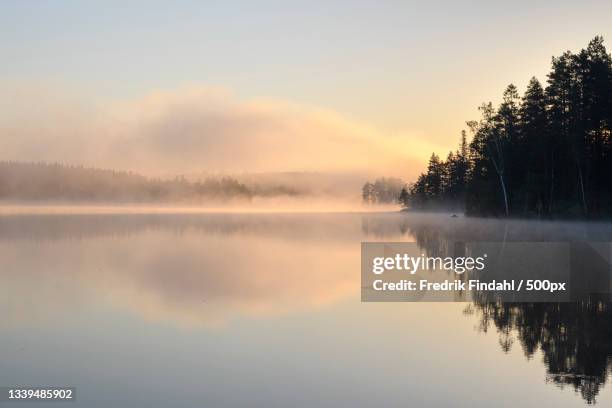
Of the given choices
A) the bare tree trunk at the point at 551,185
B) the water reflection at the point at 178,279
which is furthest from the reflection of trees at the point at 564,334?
the bare tree trunk at the point at 551,185

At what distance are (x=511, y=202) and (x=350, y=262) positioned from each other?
5168 centimetres

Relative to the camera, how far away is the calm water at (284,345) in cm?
973

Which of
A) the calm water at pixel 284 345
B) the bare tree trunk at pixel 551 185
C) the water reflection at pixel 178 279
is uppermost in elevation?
the bare tree trunk at pixel 551 185

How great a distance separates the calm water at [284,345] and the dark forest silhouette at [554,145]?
1796 inches

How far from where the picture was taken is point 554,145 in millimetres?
62531

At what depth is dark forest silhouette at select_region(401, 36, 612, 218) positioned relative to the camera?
5847cm

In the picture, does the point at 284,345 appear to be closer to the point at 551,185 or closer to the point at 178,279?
the point at 178,279

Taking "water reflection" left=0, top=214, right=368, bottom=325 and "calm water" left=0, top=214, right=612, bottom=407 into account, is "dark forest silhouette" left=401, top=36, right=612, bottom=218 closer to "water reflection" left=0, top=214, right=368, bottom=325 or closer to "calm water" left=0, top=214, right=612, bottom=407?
"water reflection" left=0, top=214, right=368, bottom=325

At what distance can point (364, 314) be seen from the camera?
16.1 meters

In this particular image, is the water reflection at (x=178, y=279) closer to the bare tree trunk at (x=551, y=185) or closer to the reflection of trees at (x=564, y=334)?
the reflection of trees at (x=564, y=334)

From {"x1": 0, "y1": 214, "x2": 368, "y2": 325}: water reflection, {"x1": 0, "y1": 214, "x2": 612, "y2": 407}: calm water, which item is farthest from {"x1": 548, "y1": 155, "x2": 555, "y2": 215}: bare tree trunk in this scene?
{"x1": 0, "y1": 214, "x2": 612, "y2": 407}: calm water

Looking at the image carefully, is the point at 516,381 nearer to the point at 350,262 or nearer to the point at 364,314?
the point at 364,314

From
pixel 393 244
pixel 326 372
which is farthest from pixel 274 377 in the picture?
pixel 393 244

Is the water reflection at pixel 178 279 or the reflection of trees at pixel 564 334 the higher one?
the water reflection at pixel 178 279
